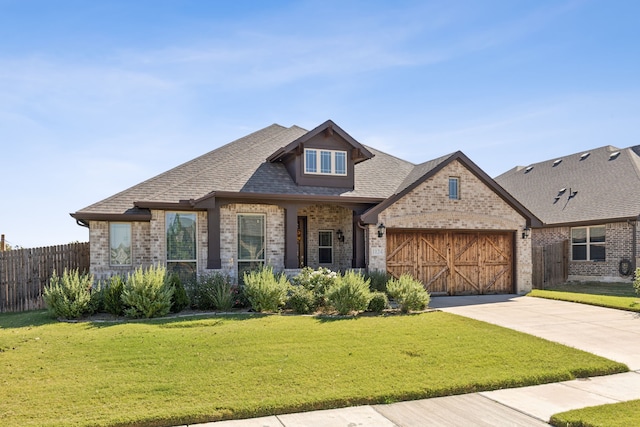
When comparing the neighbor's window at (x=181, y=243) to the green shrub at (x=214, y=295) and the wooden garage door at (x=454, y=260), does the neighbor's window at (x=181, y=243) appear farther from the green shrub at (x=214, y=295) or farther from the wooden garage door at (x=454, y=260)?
the wooden garage door at (x=454, y=260)

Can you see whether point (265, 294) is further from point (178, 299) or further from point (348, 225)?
point (348, 225)

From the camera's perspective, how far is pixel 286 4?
11.2 m

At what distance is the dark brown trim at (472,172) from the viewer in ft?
52.9

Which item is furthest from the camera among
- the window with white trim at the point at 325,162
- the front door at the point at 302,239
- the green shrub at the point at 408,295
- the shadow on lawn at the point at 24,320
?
the front door at the point at 302,239

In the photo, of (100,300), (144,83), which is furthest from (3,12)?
(100,300)

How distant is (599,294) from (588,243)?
5.26m

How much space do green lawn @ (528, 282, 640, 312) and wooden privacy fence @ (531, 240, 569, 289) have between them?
0.54 m

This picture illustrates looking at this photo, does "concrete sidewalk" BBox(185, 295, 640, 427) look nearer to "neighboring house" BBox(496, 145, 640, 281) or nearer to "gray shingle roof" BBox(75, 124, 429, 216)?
"gray shingle roof" BBox(75, 124, 429, 216)

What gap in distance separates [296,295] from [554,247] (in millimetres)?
15523

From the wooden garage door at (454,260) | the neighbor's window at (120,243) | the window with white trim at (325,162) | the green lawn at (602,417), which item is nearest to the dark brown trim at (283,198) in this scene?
the window with white trim at (325,162)

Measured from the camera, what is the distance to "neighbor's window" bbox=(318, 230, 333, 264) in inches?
742

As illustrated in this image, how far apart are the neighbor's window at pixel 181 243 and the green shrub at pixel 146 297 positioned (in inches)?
133

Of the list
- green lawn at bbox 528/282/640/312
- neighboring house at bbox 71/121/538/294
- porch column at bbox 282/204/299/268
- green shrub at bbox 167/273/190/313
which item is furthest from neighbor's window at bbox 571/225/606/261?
green shrub at bbox 167/273/190/313

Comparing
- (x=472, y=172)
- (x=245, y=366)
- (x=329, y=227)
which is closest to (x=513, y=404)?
(x=245, y=366)
